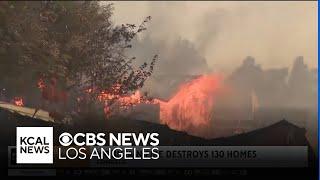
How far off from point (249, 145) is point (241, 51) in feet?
2.98

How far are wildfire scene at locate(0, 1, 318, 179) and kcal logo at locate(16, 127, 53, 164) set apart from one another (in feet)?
0.26

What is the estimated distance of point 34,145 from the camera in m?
3.75

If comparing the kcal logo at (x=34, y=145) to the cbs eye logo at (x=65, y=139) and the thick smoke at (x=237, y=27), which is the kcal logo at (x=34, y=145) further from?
the thick smoke at (x=237, y=27)

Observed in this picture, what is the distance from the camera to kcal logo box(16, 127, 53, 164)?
147 inches

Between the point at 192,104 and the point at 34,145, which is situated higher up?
the point at 192,104

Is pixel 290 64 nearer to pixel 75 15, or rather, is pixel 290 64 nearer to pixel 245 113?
pixel 245 113

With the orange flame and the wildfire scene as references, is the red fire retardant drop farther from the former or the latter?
the orange flame

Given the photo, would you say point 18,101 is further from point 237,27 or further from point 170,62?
point 237,27

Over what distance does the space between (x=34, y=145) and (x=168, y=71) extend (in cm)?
148

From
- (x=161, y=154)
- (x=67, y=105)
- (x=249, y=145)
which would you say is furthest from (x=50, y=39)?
(x=249, y=145)

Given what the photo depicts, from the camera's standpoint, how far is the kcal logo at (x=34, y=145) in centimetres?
373
